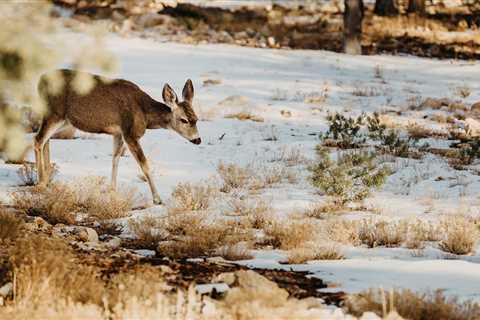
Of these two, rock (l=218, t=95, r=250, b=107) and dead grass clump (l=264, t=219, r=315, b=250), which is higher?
rock (l=218, t=95, r=250, b=107)

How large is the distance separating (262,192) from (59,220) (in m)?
A: 3.21

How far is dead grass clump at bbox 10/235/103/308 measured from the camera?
530 centimetres

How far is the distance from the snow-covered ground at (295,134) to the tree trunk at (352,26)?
709 mm

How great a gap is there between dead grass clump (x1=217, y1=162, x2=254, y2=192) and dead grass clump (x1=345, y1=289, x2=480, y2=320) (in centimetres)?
556

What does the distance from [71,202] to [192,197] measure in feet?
4.99

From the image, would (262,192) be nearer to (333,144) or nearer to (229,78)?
(333,144)

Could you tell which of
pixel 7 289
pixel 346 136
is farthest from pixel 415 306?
pixel 346 136

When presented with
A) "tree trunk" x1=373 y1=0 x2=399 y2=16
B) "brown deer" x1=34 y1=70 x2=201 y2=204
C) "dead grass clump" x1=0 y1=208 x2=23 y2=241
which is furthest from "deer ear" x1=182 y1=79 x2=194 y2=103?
"tree trunk" x1=373 y1=0 x2=399 y2=16

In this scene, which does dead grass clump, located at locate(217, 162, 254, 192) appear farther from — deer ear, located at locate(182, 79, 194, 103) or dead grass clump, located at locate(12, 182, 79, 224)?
dead grass clump, located at locate(12, 182, 79, 224)

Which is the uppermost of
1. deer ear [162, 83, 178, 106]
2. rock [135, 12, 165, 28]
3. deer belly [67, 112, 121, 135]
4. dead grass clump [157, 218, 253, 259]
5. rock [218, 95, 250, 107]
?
rock [135, 12, 165, 28]

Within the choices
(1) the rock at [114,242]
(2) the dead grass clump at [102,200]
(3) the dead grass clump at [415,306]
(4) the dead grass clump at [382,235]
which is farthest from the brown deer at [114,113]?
(3) the dead grass clump at [415,306]

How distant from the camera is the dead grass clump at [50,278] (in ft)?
17.4

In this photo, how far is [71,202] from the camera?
934cm

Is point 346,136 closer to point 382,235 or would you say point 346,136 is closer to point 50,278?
point 382,235
